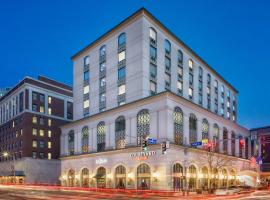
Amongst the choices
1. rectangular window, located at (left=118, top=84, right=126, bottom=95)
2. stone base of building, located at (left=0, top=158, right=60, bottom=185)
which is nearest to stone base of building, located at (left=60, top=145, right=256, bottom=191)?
rectangular window, located at (left=118, top=84, right=126, bottom=95)

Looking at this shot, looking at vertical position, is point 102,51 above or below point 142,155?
above

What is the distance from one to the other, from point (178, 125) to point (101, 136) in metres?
17.8

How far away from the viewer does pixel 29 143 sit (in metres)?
92.1

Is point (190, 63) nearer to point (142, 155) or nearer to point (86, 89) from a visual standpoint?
point (86, 89)

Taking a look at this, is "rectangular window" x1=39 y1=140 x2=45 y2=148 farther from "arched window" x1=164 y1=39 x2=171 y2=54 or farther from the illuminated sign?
"arched window" x1=164 y1=39 x2=171 y2=54

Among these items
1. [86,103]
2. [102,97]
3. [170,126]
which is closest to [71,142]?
[86,103]

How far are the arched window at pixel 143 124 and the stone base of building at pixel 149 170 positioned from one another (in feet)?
8.08

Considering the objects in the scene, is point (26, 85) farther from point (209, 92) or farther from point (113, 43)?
point (209, 92)

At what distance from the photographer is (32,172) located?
9106 cm

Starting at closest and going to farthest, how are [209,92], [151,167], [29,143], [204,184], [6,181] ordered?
1. [151,167]
2. [204,184]
3. [209,92]
4. [29,143]
5. [6,181]

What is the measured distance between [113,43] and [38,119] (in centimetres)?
3856

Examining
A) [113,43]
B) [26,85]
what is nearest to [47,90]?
[26,85]

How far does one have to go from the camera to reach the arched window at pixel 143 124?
5807 centimetres

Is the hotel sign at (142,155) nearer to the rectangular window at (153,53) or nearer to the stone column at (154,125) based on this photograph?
the stone column at (154,125)
